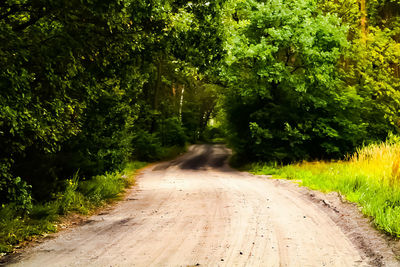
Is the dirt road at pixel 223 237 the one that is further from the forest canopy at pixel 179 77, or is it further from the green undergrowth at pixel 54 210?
the forest canopy at pixel 179 77

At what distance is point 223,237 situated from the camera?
586 centimetres

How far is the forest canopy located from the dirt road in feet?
4.83

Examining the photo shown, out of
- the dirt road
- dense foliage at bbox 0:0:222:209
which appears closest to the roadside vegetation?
dense foliage at bbox 0:0:222:209

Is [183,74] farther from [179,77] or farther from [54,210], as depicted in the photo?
[179,77]

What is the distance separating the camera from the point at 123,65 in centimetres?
895

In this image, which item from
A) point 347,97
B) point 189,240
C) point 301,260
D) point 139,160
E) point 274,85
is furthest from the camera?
point 139,160

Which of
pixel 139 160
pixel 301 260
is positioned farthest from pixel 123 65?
pixel 139 160

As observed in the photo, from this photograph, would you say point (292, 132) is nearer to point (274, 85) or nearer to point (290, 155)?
point (290, 155)

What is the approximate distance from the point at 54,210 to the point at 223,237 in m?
3.93

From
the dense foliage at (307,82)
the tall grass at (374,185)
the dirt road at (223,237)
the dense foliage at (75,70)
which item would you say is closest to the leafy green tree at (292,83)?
the dense foliage at (307,82)

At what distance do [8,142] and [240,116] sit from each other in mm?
16647

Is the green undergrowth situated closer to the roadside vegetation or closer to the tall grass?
the roadside vegetation

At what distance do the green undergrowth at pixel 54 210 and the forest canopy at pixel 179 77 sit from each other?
1.11 ft

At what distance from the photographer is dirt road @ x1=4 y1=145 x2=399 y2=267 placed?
192 inches
